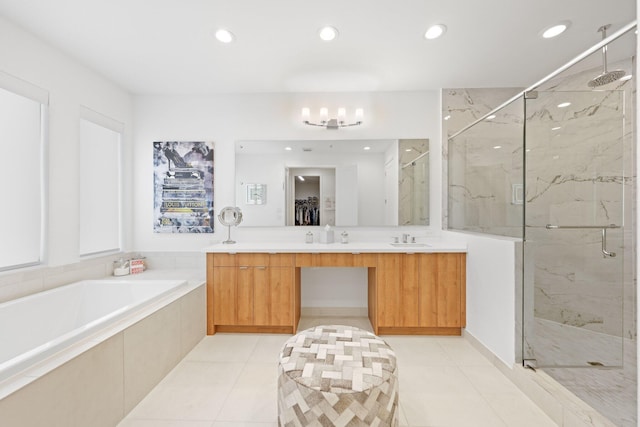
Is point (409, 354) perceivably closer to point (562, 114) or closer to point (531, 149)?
point (531, 149)

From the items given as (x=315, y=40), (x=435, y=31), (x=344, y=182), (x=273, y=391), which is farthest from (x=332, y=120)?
(x=273, y=391)

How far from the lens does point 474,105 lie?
2939 mm

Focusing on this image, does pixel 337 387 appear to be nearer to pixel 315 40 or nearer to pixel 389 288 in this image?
pixel 389 288

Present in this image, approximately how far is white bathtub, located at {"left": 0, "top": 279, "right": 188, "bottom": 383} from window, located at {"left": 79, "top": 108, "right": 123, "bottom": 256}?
1.54 ft

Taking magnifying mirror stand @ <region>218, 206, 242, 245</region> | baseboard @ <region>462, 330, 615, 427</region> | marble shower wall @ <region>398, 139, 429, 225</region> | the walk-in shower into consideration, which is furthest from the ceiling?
baseboard @ <region>462, 330, 615, 427</region>

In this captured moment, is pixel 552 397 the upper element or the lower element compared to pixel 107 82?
lower

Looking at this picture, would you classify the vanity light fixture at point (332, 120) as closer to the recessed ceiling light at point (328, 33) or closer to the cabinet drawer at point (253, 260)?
the recessed ceiling light at point (328, 33)

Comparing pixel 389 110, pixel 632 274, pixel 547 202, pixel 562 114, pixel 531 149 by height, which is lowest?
pixel 632 274

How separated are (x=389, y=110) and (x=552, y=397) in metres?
2.57

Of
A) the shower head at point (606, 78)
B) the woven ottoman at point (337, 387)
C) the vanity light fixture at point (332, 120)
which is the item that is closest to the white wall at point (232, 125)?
the vanity light fixture at point (332, 120)

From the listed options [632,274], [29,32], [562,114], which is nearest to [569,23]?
[562,114]

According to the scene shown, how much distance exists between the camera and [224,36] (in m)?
2.06

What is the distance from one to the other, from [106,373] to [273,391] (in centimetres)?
89

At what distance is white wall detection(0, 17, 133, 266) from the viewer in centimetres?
197
